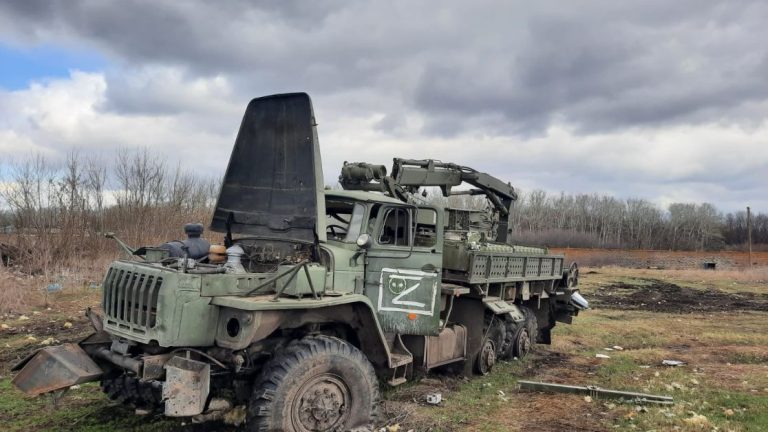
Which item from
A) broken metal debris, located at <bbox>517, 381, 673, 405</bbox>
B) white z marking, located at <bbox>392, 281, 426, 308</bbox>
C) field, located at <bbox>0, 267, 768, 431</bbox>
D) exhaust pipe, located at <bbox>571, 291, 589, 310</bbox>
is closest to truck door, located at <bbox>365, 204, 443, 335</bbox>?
white z marking, located at <bbox>392, 281, 426, 308</bbox>

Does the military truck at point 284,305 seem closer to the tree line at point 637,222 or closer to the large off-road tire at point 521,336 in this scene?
the large off-road tire at point 521,336

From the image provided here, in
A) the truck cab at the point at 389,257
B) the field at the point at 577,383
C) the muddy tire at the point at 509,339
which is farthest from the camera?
the muddy tire at the point at 509,339

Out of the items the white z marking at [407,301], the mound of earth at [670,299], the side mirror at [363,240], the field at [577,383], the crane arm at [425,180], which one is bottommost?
the field at [577,383]

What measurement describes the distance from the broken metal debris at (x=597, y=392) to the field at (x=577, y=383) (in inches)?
4.0

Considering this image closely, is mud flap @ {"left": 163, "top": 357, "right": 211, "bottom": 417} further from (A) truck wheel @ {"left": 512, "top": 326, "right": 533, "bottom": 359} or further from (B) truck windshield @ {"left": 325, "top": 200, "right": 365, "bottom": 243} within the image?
(A) truck wheel @ {"left": 512, "top": 326, "right": 533, "bottom": 359}

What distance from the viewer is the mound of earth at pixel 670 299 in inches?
688

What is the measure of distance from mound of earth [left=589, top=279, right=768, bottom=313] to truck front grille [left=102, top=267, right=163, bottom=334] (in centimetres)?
1493

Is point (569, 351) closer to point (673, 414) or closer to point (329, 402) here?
point (673, 414)

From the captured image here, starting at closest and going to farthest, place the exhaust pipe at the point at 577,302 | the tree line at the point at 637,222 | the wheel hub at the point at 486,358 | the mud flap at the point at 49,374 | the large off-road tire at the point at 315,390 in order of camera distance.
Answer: the large off-road tire at the point at 315,390, the mud flap at the point at 49,374, the wheel hub at the point at 486,358, the exhaust pipe at the point at 577,302, the tree line at the point at 637,222

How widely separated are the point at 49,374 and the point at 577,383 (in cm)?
629

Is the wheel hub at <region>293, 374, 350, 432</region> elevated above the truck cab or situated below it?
below

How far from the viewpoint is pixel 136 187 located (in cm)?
1945

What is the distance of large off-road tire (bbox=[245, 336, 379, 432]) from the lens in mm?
4715

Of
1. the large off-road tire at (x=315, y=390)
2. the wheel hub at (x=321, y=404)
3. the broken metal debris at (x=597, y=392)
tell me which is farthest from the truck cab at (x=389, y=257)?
the broken metal debris at (x=597, y=392)
